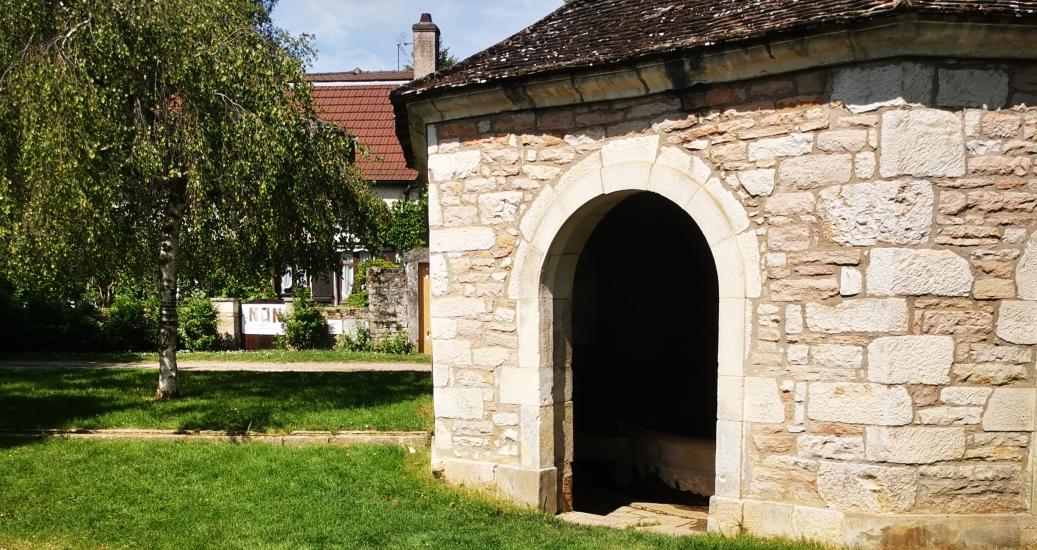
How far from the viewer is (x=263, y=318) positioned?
1739cm

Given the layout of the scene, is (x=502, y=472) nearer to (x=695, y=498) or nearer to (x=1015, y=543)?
(x=695, y=498)

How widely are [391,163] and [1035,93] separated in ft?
54.3

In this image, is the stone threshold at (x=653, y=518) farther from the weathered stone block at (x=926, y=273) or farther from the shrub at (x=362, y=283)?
the shrub at (x=362, y=283)

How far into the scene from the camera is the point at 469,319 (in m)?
6.41

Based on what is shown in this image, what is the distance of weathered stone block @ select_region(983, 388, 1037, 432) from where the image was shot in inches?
189

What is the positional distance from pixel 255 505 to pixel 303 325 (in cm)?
1085

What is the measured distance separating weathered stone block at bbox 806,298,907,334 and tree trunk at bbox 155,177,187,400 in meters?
6.99

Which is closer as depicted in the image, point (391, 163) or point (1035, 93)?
point (1035, 93)

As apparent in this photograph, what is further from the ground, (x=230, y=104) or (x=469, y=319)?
(x=230, y=104)

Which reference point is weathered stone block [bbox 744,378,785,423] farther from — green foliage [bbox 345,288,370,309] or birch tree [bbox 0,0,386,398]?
green foliage [bbox 345,288,370,309]

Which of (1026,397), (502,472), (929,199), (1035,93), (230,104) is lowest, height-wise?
(502,472)

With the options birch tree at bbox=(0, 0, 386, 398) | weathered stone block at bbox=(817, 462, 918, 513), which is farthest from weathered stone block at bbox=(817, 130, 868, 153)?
birch tree at bbox=(0, 0, 386, 398)

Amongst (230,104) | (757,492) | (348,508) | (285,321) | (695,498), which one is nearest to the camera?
(757,492)

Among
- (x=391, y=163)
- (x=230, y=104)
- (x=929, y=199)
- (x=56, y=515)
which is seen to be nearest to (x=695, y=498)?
(x=929, y=199)
